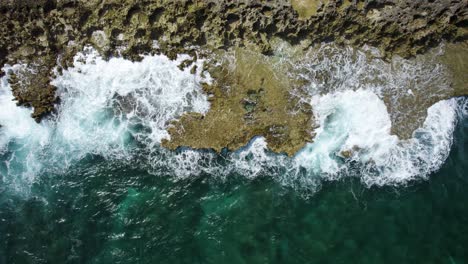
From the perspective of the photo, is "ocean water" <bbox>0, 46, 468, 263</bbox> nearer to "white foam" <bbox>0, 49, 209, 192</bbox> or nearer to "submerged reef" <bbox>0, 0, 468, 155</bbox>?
"white foam" <bbox>0, 49, 209, 192</bbox>

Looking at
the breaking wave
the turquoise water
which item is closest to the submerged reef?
the breaking wave

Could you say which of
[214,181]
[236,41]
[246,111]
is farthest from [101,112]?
[236,41]

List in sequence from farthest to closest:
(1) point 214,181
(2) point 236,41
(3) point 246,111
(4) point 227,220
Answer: (3) point 246,111 → (2) point 236,41 → (1) point 214,181 → (4) point 227,220

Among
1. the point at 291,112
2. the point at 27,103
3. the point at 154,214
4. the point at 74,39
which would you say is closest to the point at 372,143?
the point at 291,112

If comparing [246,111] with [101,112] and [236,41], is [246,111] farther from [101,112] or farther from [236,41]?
[101,112]

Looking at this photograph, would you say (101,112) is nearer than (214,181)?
No

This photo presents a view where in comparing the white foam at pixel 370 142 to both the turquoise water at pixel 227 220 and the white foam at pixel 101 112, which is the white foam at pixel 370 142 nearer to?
the turquoise water at pixel 227 220

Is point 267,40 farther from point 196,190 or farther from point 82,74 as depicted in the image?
point 82,74
